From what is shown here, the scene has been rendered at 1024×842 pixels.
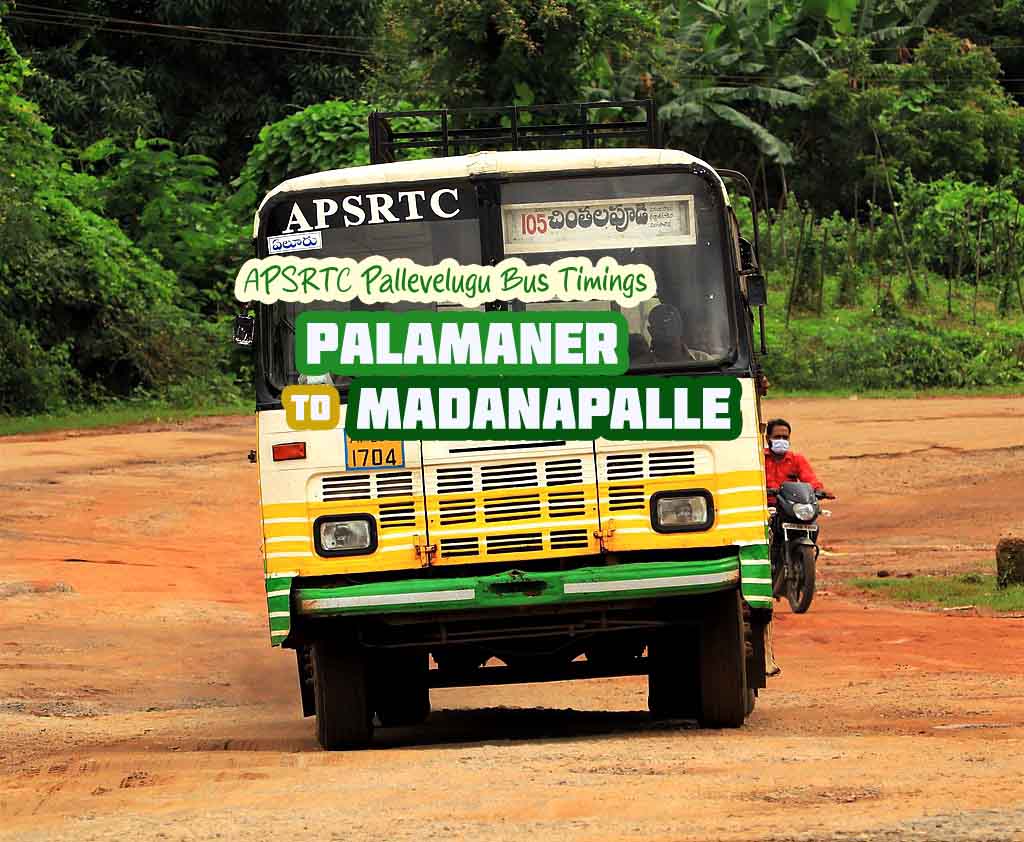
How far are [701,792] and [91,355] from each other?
2972 centimetres

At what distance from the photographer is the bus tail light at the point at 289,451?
313 inches

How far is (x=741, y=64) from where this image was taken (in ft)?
142

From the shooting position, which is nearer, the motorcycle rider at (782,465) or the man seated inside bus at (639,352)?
the man seated inside bus at (639,352)

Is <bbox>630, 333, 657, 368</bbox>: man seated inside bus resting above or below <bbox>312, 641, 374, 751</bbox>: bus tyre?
above

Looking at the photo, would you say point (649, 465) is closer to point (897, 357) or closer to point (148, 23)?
point (897, 357)

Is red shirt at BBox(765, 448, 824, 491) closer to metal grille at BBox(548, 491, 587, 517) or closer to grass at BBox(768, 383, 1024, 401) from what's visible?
metal grille at BBox(548, 491, 587, 517)

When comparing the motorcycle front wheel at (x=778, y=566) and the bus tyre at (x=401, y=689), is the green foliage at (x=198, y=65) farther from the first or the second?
the bus tyre at (x=401, y=689)

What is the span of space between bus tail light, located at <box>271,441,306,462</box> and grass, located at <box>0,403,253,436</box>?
2269 centimetres

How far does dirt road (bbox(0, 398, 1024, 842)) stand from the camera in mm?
5703

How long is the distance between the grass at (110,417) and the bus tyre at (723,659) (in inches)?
910

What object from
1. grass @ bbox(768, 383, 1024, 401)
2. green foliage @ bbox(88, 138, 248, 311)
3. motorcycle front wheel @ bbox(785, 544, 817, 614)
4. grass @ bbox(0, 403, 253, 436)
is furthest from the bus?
green foliage @ bbox(88, 138, 248, 311)

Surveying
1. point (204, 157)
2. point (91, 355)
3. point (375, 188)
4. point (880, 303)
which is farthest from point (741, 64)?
point (375, 188)

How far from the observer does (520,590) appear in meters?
7.83

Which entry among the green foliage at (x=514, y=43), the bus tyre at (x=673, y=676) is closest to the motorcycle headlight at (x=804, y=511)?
the bus tyre at (x=673, y=676)
